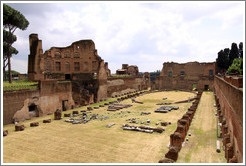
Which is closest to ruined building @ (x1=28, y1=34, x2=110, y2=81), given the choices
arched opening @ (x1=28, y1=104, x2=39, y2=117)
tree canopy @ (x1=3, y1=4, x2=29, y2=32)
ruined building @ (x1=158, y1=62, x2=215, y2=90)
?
tree canopy @ (x1=3, y1=4, x2=29, y2=32)

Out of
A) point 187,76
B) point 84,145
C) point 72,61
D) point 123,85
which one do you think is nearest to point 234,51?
point 187,76

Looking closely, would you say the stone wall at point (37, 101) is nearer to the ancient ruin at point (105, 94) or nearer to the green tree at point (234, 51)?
the ancient ruin at point (105, 94)

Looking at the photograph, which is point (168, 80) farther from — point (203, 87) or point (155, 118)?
point (155, 118)

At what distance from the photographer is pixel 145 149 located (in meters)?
9.88

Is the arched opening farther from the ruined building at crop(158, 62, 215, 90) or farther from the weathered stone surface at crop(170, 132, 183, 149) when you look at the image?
the ruined building at crop(158, 62, 215, 90)

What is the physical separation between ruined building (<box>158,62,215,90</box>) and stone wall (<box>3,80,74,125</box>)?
2622cm

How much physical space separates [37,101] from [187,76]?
32.3 metres

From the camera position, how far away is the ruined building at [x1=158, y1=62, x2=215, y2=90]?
39.7 meters

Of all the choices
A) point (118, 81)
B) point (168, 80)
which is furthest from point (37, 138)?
point (168, 80)

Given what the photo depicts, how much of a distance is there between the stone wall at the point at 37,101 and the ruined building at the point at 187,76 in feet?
86.0

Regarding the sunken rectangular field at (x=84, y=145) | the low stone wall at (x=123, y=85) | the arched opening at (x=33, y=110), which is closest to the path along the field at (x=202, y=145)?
the sunken rectangular field at (x=84, y=145)

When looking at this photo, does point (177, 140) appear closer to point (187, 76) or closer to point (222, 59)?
point (187, 76)

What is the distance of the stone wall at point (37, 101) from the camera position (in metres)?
16.3

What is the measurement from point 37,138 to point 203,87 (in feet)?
118
